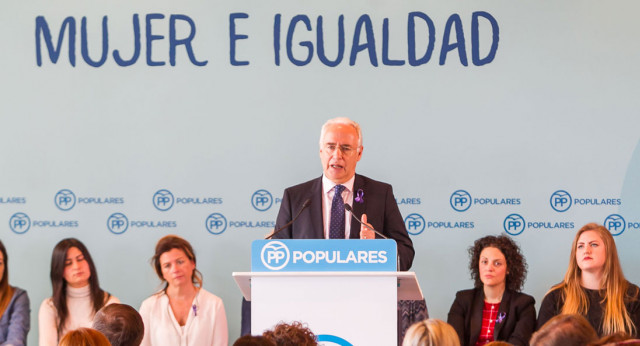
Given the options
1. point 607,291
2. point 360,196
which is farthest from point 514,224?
point 360,196

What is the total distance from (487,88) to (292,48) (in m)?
1.39

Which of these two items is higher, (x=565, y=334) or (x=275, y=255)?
(x=275, y=255)

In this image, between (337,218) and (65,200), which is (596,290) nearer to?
(337,218)

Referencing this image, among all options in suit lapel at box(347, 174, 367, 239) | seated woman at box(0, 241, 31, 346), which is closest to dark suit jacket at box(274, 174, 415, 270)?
suit lapel at box(347, 174, 367, 239)

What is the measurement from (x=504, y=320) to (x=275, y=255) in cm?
249

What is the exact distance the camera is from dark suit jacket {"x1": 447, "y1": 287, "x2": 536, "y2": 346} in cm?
529

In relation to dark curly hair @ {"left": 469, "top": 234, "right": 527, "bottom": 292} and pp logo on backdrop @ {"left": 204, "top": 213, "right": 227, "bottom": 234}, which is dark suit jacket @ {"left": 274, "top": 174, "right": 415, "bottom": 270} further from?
pp logo on backdrop @ {"left": 204, "top": 213, "right": 227, "bottom": 234}

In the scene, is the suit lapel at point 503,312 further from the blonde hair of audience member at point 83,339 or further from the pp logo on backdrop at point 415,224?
the blonde hair of audience member at point 83,339

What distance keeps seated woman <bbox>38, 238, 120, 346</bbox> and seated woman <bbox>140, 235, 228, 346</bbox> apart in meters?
0.40

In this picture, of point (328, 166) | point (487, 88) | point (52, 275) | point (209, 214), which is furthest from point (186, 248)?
point (487, 88)

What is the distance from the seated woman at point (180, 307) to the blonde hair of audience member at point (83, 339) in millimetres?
2833

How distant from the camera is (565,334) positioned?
3.03 metres

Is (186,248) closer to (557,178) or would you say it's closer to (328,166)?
(328,166)

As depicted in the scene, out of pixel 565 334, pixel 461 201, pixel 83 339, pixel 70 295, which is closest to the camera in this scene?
pixel 83 339
